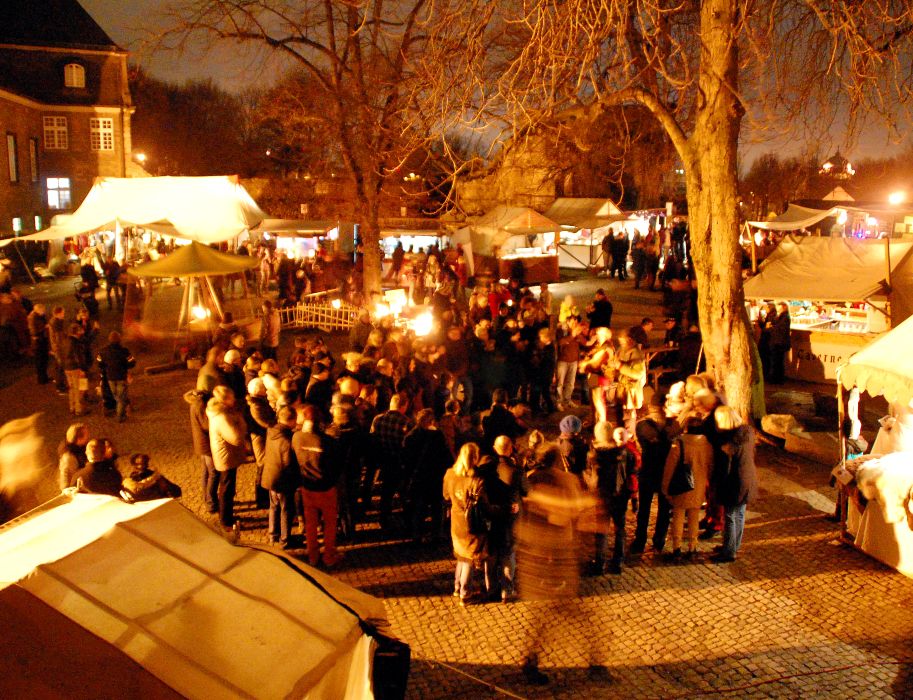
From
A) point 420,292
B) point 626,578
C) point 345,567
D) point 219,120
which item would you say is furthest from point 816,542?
point 219,120

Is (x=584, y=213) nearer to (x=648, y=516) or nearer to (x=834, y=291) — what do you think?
(x=834, y=291)

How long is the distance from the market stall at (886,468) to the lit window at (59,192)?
40276mm

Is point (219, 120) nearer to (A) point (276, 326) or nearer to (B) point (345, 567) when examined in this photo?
(A) point (276, 326)

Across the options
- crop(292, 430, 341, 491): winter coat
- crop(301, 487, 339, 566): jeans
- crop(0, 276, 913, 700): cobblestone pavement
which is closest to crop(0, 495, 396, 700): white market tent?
crop(0, 276, 913, 700): cobblestone pavement

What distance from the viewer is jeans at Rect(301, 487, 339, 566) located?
6746 mm

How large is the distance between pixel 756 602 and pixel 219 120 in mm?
66713

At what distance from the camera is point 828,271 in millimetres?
14328

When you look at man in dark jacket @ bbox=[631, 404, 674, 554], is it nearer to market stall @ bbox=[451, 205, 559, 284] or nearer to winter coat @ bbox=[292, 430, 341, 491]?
winter coat @ bbox=[292, 430, 341, 491]

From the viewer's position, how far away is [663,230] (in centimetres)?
2617

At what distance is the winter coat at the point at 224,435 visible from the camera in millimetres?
7359

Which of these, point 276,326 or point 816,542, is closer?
point 816,542

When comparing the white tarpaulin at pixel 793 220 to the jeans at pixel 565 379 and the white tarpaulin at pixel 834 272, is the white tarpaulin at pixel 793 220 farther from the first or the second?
the jeans at pixel 565 379

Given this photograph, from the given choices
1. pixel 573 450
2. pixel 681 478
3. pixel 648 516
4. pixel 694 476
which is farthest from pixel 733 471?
pixel 573 450

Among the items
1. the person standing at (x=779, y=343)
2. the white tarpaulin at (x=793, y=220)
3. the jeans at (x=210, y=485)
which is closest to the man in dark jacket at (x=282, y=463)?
the jeans at (x=210, y=485)
